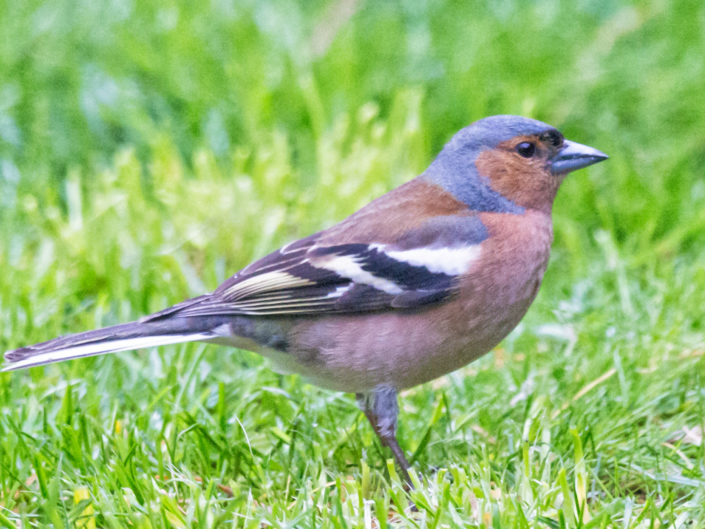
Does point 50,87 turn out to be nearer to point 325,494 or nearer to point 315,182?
point 315,182

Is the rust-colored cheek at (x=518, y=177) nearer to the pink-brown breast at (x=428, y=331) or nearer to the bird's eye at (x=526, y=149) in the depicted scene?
the bird's eye at (x=526, y=149)

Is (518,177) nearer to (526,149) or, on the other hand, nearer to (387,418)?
(526,149)

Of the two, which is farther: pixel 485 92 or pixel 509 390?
pixel 485 92

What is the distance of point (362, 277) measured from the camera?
11.1ft

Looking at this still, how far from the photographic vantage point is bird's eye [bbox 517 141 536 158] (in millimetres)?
3670

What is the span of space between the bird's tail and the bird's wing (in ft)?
0.19

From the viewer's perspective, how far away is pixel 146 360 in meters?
4.07

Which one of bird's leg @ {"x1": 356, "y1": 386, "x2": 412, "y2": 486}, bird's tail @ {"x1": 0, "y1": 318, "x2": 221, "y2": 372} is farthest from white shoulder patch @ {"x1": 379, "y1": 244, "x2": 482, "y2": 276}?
bird's tail @ {"x1": 0, "y1": 318, "x2": 221, "y2": 372}

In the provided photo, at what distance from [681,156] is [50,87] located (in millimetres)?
3461

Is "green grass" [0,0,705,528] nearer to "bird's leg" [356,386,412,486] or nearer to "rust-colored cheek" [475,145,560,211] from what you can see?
"bird's leg" [356,386,412,486]

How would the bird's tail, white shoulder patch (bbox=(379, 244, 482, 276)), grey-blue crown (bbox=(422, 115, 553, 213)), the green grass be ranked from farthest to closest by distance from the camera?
grey-blue crown (bbox=(422, 115, 553, 213))
white shoulder patch (bbox=(379, 244, 482, 276))
the bird's tail
the green grass

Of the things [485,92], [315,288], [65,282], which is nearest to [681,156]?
[485,92]

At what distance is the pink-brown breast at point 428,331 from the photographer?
10.8 feet

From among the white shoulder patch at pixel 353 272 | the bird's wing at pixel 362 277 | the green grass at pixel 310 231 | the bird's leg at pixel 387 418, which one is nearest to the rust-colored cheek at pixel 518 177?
the bird's wing at pixel 362 277
